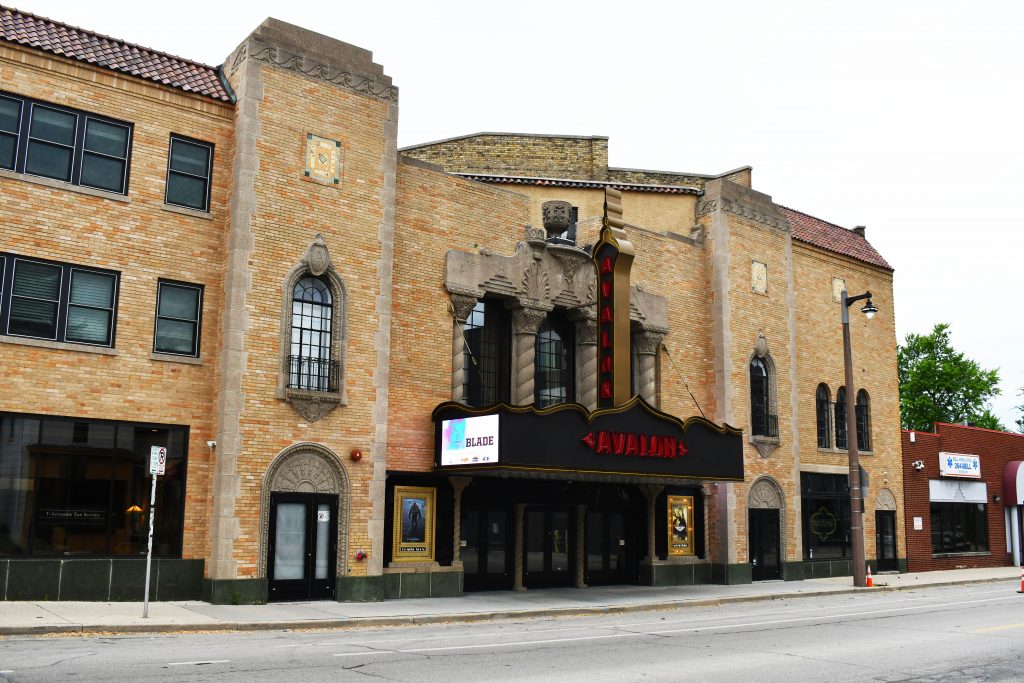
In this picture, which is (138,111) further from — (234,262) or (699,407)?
(699,407)

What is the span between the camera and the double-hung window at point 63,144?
18.9 meters

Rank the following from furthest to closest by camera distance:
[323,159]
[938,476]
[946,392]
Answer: [946,392]
[938,476]
[323,159]

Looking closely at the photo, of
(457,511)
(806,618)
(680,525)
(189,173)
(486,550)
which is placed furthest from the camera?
(680,525)

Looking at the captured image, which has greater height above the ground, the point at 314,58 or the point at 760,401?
the point at 314,58

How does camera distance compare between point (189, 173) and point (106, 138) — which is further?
point (189, 173)

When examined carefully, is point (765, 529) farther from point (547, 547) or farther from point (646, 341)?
point (547, 547)

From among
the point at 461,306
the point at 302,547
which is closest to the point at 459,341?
the point at 461,306

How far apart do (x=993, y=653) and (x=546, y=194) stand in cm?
2196

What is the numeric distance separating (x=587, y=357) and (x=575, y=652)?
45.4ft

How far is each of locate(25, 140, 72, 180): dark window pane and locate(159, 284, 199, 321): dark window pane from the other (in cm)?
305

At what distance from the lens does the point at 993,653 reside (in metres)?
14.4

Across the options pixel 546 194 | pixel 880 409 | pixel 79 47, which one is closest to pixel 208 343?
pixel 79 47

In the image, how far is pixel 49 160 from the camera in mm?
19266

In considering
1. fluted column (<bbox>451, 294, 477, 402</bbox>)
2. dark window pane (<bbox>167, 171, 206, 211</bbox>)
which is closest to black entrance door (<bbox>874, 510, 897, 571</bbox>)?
fluted column (<bbox>451, 294, 477, 402</bbox>)
